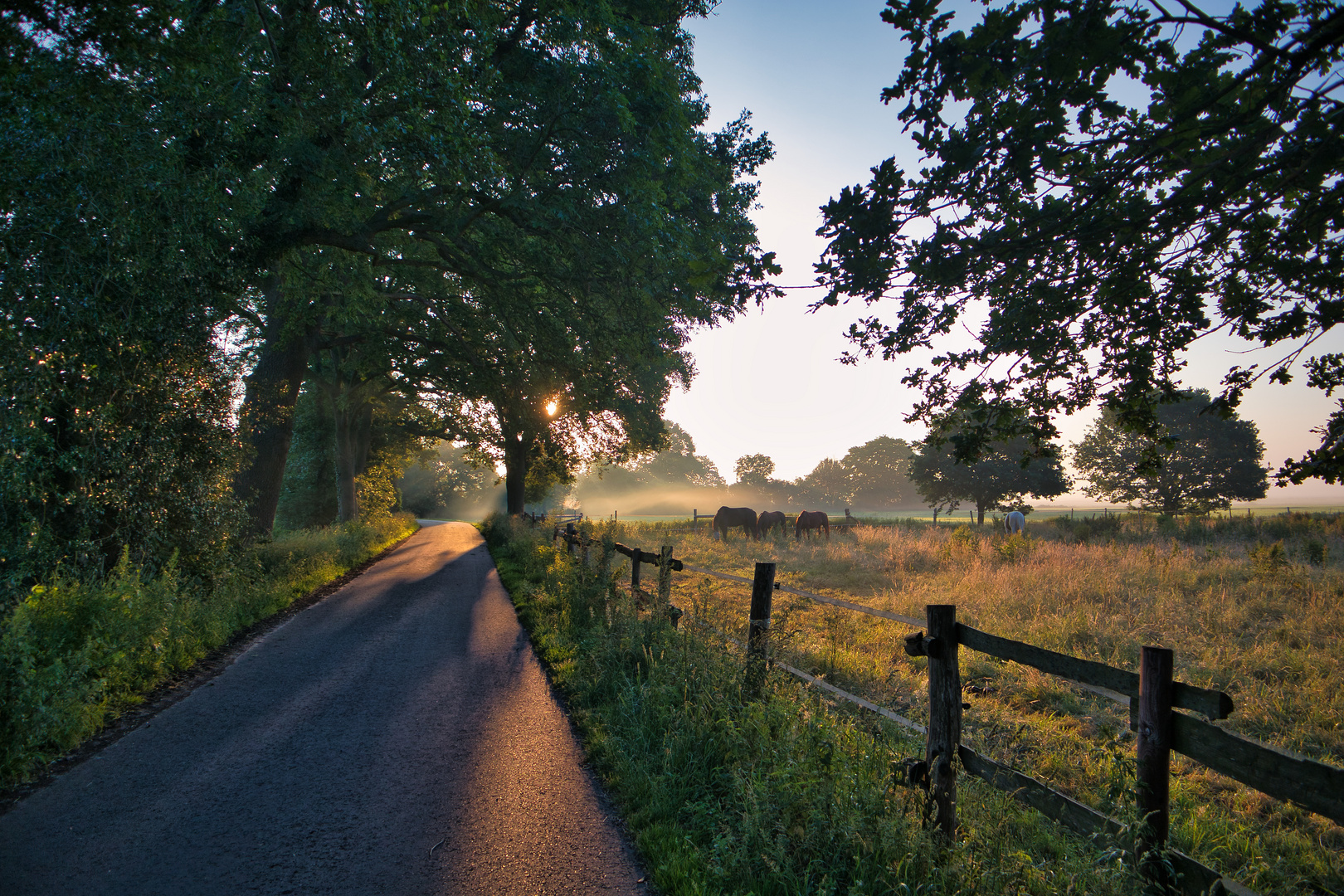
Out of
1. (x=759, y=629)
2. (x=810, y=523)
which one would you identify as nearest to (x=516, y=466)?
(x=810, y=523)

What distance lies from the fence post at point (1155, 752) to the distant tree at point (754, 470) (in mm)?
122199

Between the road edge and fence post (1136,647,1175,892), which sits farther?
the road edge

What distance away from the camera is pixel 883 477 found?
11931cm

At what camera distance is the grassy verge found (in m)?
3.01

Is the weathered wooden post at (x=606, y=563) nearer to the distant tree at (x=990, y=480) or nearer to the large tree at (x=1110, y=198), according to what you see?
the large tree at (x=1110, y=198)

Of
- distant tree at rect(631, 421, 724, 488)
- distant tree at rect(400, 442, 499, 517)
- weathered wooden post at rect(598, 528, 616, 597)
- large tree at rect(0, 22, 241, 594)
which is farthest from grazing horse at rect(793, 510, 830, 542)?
distant tree at rect(631, 421, 724, 488)

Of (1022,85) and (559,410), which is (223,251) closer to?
(1022,85)

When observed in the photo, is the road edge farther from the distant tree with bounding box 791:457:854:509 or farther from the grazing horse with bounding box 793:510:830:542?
the distant tree with bounding box 791:457:854:509

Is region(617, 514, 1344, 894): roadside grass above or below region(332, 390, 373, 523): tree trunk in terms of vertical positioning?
below

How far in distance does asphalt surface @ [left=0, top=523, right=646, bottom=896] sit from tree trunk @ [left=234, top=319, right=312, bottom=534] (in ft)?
20.6

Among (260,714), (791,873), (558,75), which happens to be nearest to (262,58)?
(558,75)

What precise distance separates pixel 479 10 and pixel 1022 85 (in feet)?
24.2

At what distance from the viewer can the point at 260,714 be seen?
18.9ft

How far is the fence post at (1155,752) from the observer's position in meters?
2.60
